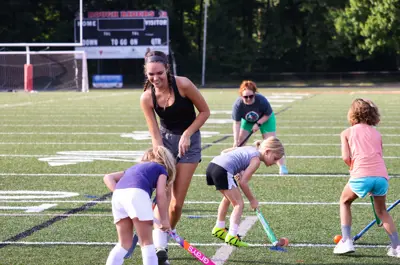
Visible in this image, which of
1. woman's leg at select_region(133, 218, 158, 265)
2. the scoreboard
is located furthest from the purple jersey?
the scoreboard

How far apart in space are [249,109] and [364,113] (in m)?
5.21

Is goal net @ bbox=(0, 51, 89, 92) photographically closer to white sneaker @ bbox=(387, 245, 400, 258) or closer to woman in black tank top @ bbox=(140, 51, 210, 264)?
woman in black tank top @ bbox=(140, 51, 210, 264)

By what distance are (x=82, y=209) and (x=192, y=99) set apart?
9.52 ft

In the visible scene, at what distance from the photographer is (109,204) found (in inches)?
372

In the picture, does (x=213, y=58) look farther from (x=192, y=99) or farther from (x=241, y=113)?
(x=192, y=99)

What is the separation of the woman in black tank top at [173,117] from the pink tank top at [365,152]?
1216 mm

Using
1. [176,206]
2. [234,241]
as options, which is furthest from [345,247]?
[176,206]

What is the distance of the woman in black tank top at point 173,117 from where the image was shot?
6473mm

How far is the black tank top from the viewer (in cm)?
669

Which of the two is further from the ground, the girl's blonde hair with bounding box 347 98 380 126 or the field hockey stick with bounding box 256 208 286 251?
the girl's blonde hair with bounding box 347 98 380 126

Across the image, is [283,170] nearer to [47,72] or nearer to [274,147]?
[274,147]

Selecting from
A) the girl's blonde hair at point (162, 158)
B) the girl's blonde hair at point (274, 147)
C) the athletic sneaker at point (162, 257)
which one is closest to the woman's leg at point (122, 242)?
the girl's blonde hair at point (162, 158)

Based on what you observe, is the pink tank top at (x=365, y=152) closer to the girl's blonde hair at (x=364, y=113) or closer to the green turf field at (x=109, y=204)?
the girl's blonde hair at (x=364, y=113)

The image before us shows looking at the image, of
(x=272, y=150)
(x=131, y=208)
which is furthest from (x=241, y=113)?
(x=131, y=208)
